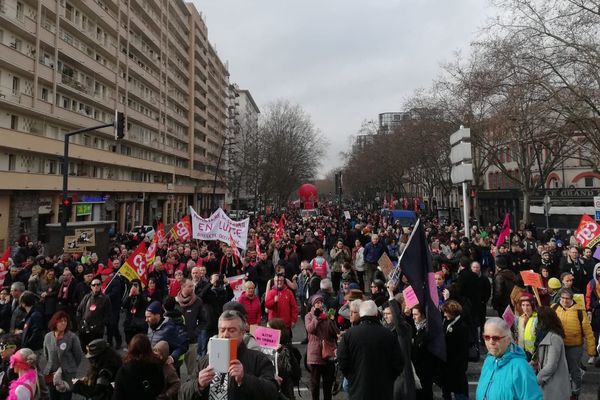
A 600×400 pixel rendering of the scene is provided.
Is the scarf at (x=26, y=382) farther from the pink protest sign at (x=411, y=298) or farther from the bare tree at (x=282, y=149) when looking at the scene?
the bare tree at (x=282, y=149)

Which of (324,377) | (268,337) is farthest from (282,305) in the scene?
(268,337)

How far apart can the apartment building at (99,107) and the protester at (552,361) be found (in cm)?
2757

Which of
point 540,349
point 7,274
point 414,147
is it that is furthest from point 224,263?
point 414,147

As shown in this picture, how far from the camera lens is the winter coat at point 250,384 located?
232 centimetres

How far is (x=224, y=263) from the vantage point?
10.8 metres

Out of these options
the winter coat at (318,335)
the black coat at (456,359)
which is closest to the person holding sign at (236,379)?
the winter coat at (318,335)

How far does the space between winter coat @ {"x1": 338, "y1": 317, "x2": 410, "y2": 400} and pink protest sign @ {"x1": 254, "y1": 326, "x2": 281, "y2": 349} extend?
0.66 metres

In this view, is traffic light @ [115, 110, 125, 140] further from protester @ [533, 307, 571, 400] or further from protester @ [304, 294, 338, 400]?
protester @ [533, 307, 571, 400]

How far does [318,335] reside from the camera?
5.27 m

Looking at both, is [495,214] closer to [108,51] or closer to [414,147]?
[414,147]

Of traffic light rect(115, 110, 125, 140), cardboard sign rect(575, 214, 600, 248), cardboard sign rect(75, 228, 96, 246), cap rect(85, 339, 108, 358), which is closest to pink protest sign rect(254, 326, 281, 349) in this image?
cap rect(85, 339, 108, 358)

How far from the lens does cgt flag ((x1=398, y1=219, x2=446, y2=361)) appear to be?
4.47 m

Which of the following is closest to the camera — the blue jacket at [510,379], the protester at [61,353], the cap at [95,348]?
the blue jacket at [510,379]

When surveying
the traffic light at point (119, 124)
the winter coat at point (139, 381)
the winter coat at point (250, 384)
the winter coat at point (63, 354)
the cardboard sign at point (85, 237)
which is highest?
the traffic light at point (119, 124)
